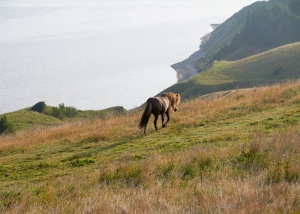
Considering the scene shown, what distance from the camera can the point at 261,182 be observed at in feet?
22.3

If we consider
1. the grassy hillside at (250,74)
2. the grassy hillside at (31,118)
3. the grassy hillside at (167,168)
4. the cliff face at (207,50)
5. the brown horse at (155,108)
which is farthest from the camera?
the cliff face at (207,50)

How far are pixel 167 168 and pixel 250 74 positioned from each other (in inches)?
2443

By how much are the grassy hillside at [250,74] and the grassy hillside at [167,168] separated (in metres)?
44.7

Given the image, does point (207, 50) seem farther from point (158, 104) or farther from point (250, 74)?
point (158, 104)

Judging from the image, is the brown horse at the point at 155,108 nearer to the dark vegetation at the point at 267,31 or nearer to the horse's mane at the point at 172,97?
the horse's mane at the point at 172,97

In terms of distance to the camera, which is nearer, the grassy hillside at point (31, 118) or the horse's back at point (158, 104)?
the horse's back at point (158, 104)

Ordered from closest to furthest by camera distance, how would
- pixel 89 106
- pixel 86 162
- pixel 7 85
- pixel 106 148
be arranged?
pixel 86 162 → pixel 106 148 → pixel 89 106 → pixel 7 85

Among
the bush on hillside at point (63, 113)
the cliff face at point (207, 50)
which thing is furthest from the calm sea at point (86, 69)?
the bush on hillside at point (63, 113)

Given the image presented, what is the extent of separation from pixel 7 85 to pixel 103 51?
196 ft

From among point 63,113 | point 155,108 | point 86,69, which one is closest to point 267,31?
point 86,69

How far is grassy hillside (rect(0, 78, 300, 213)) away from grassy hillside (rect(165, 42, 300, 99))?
147 ft

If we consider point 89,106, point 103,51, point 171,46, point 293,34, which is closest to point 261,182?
point 89,106

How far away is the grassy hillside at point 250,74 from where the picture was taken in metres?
63.8

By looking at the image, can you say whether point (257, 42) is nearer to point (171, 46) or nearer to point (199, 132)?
point (171, 46)
